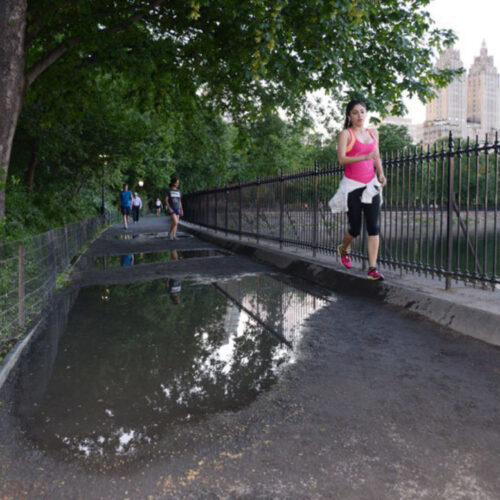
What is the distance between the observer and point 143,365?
4555mm

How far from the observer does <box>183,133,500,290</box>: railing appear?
6641mm

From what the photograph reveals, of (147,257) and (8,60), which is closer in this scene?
(8,60)

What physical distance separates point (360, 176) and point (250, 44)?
4586mm

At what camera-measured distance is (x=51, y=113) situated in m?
15.6

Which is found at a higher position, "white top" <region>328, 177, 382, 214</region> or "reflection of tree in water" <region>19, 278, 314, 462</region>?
"white top" <region>328, 177, 382, 214</region>

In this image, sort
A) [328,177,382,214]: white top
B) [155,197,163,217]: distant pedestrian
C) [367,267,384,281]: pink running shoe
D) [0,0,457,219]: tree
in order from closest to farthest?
1. [328,177,382,214]: white top
2. [367,267,384,281]: pink running shoe
3. [0,0,457,219]: tree
4. [155,197,163,217]: distant pedestrian

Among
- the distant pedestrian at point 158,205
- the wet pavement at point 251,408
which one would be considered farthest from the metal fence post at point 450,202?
the distant pedestrian at point 158,205

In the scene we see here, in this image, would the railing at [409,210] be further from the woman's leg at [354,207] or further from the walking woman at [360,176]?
the woman's leg at [354,207]

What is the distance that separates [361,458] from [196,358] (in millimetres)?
2178

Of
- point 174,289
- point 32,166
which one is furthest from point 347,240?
point 32,166

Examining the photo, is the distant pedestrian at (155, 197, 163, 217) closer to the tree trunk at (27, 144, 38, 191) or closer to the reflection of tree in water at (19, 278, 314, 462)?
the tree trunk at (27, 144, 38, 191)

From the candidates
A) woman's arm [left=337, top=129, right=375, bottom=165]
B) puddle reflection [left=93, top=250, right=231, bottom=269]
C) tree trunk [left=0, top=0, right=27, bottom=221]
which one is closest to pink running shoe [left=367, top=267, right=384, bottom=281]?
woman's arm [left=337, top=129, right=375, bottom=165]

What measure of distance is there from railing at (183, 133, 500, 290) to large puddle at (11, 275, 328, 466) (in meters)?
1.80

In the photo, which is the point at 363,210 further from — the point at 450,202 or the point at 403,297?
the point at 403,297
